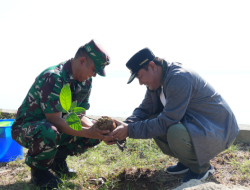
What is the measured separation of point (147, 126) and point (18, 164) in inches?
69.0

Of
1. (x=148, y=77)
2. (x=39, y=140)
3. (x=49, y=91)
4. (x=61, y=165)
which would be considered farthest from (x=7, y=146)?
(x=148, y=77)

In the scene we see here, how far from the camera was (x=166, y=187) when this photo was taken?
7.47ft

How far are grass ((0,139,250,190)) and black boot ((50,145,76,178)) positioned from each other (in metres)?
0.11

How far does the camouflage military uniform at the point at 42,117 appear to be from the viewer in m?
2.15

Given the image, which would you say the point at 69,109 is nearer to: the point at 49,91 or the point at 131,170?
the point at 49,91

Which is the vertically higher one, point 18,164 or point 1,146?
point 1,146

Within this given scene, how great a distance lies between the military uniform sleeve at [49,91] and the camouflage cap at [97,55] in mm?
389

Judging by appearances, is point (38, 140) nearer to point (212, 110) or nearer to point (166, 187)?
point (166, 187)

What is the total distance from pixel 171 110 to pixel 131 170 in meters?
0.85

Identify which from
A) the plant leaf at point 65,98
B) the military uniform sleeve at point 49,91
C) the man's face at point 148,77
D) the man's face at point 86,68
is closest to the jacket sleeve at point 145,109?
the man's face at point 148,77

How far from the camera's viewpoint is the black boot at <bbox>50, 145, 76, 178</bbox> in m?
2.55

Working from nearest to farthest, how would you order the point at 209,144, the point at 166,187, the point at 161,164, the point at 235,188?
the point at 235,188 → the point at 209,144 → the point at 166,187 → the point at 161,164

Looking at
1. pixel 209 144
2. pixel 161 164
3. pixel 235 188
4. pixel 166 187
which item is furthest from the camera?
pixel 161 164

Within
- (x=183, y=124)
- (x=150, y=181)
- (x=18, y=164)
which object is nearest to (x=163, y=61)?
(x=183, y=124)
